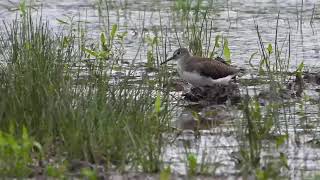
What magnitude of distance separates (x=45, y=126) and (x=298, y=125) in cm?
227

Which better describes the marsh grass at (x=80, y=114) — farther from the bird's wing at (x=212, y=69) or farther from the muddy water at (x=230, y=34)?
the bird's wing at (x=212, y=69)

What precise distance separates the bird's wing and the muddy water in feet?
1.02

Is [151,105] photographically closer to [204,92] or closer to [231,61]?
[204,92]

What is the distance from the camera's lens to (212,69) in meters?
10.6

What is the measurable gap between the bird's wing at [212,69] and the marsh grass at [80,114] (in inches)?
66.0

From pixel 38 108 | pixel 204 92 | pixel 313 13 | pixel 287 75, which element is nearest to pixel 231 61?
pixel 287 75

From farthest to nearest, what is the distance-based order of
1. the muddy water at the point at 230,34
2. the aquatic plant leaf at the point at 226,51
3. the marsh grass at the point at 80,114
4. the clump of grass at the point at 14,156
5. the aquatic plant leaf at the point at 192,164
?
the aquatic plant leaf at the point at 226,51
the muddy water at the point at 230,34
the marsh grass at the point at 80,114
the aquatic plant leaf at the point at 192,164
the clump of grass at the point at 14,156

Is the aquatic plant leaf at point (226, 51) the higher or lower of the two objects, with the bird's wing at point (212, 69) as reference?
higher

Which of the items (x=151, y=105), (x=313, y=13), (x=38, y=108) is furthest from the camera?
(x=313, y=13)

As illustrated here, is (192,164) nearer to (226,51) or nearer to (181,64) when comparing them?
(181,64)

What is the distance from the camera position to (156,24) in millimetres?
14633

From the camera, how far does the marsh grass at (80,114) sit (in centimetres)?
670

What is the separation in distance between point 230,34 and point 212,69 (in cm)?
358

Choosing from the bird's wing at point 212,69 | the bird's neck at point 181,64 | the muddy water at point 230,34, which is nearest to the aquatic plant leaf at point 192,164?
the muddy water at point 230,34
